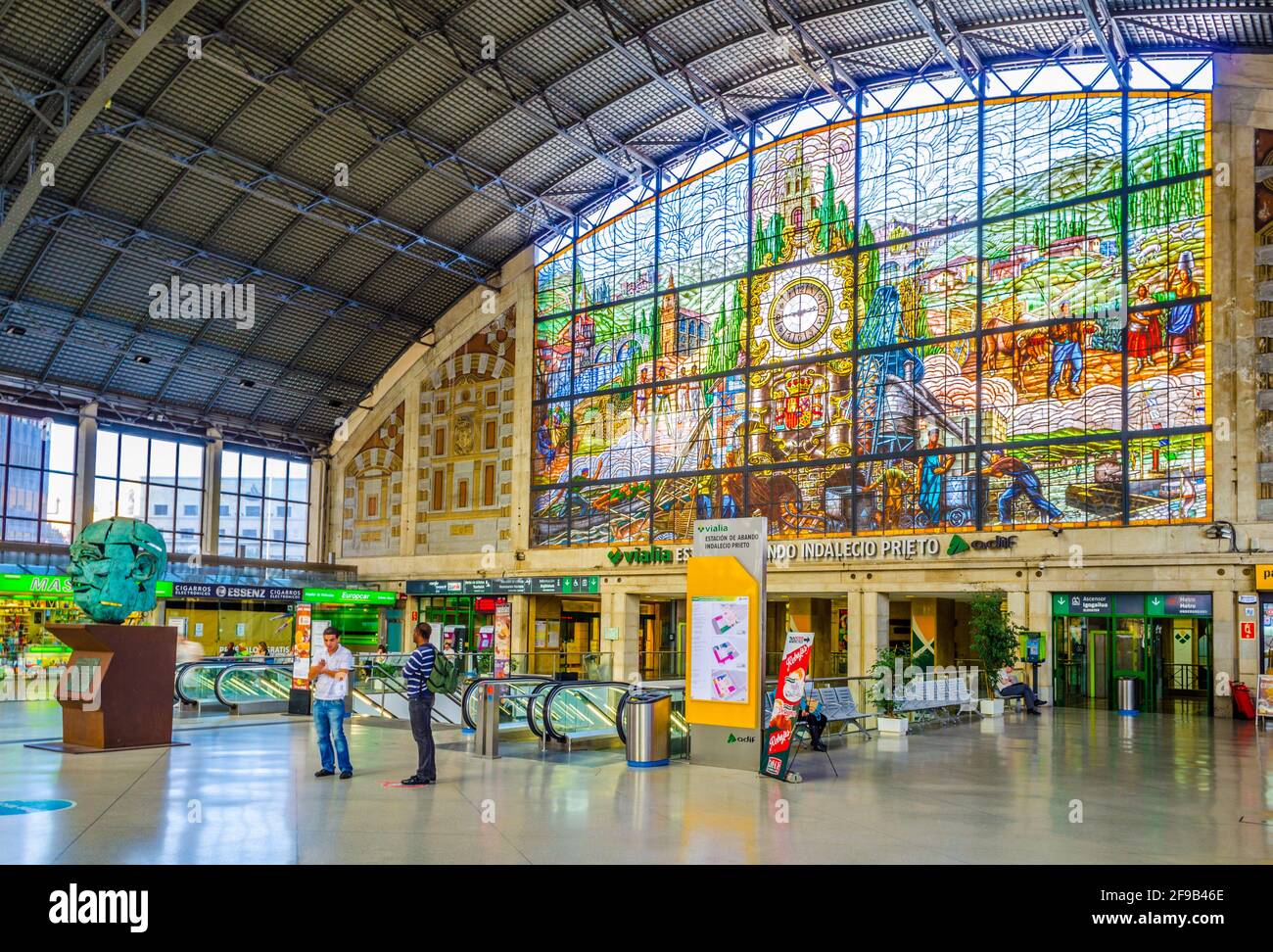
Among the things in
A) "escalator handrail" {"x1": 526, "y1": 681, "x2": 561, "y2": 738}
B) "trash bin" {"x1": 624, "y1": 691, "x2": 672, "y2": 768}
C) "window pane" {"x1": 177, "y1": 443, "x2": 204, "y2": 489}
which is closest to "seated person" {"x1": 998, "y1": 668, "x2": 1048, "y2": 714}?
"escalator handrail" {"x1": 526, "y1": 681, "x2": 561, "y2": 738}

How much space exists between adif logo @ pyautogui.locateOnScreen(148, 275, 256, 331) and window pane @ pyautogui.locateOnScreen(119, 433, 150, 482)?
668 cm

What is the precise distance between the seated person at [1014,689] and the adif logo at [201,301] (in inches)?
1114

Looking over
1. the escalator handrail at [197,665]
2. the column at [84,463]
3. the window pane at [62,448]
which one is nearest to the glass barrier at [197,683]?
the escalator handrail at [197,665]

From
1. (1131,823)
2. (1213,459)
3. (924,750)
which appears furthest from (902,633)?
(1131,823)

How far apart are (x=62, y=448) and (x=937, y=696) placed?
33930 mm

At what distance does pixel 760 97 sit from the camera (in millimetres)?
36688

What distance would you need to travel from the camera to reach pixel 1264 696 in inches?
960

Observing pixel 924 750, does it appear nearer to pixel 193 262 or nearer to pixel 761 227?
pixel 761 227

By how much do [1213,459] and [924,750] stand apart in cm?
1502

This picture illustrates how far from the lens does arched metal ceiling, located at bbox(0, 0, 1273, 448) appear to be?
2962cm

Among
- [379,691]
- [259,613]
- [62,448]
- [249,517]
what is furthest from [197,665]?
[249,517]

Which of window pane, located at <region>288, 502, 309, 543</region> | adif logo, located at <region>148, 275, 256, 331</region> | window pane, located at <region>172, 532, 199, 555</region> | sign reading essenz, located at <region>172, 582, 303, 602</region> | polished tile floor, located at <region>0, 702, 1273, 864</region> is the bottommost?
polished tile floor, located at <region>0, 702, 1273, 864</region>

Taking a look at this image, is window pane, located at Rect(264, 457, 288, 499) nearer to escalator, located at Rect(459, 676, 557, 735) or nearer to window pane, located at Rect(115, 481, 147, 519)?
window pane, located at Rect(115, 481, 147, 519)
